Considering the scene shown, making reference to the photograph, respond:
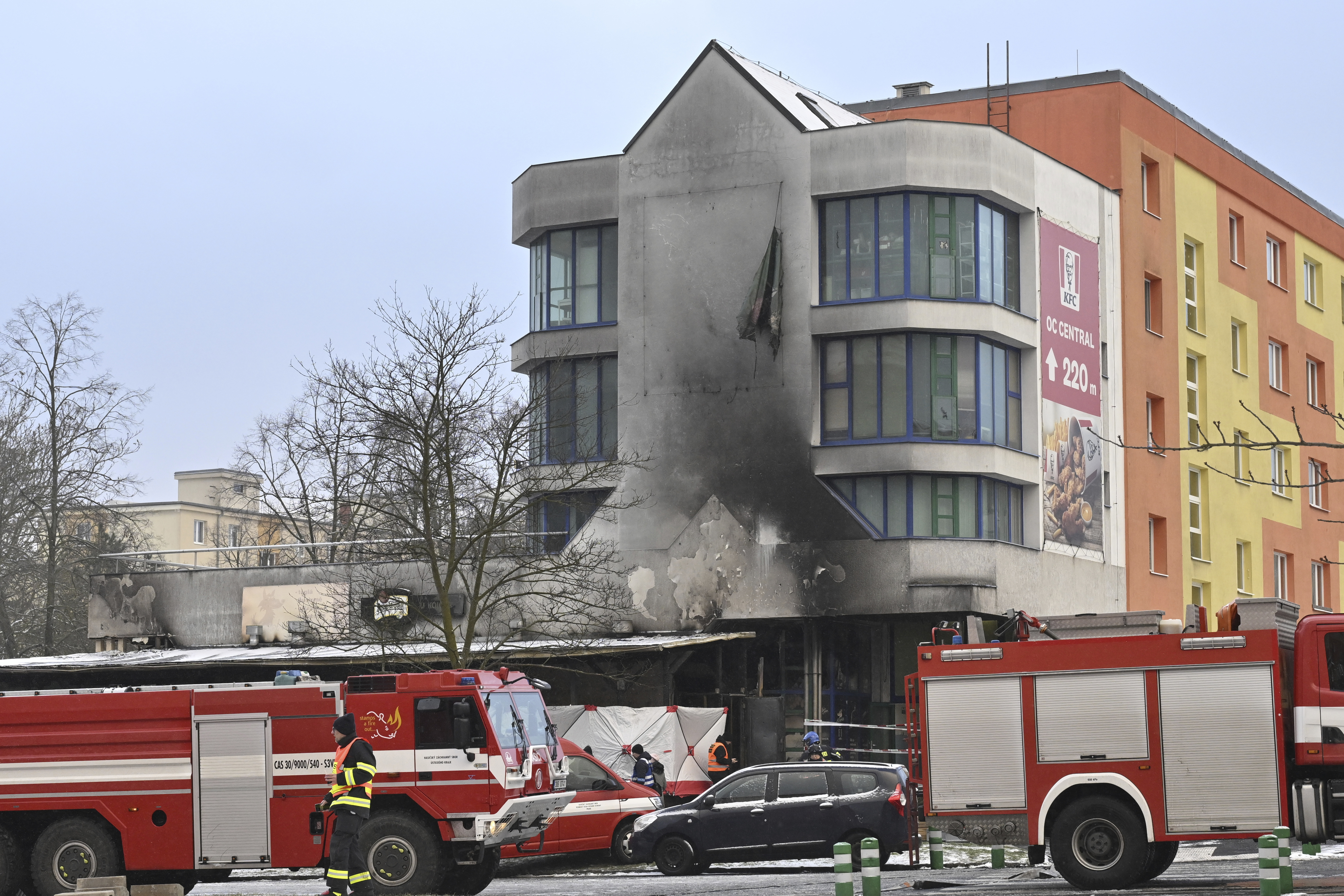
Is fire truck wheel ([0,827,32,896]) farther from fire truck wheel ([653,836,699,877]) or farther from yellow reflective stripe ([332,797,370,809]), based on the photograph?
fire truck wheel ([653,836,699,877])

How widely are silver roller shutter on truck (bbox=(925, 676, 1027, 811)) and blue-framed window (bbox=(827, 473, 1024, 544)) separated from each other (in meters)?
18.2

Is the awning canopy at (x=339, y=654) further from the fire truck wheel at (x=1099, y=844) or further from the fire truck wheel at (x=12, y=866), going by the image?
the fire truck wheel at (x=1099, y=844)

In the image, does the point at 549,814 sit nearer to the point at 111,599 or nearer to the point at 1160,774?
the point at 1160,774

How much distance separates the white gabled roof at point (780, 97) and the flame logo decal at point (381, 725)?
21.9 m

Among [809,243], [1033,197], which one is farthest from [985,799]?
[1033,197]

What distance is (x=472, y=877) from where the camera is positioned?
1966cm

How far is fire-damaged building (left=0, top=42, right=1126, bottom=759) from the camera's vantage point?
122ft

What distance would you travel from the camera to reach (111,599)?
43469mm

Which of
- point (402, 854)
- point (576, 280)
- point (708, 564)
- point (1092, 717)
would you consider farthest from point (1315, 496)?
point (402, 854)

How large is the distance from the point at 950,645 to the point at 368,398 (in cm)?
1609

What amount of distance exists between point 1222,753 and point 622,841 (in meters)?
9.76

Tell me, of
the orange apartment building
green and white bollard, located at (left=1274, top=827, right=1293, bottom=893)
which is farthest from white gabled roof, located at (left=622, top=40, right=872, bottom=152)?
green and white bollard, located at (left=1274, top=827, right=1293, bottom=893)

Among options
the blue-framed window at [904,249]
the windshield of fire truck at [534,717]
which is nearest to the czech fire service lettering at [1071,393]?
the blue-framed window at [904,249]

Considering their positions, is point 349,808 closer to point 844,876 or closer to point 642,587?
point 844,876
